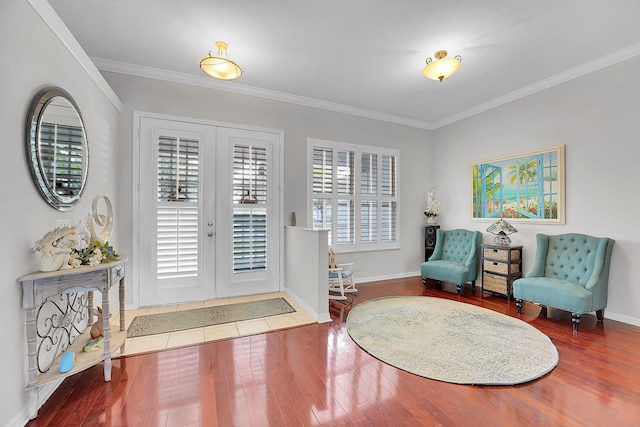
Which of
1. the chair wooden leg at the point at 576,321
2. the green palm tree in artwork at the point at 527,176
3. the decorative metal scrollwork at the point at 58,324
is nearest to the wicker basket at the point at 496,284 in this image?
the chair wooden leg at the point at 576,321

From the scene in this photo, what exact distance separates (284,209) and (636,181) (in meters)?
4.29

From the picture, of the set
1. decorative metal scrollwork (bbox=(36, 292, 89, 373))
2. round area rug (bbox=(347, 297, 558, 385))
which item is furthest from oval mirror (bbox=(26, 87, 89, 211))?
round area rug (bbox=(347, 297, 558, 385))

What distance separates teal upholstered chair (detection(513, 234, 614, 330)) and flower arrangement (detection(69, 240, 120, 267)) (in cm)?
442

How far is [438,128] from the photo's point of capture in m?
5.55

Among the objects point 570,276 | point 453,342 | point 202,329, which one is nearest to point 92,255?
point 202,329

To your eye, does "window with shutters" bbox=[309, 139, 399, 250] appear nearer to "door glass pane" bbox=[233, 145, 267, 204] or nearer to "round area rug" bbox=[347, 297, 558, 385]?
"door glass pane" bbox=[233, 145, 267, 204]

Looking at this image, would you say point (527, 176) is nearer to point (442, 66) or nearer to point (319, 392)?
point (442, 66)

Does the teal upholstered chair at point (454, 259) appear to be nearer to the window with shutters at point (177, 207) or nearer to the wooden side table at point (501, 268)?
the wooden side table at point (501, 268)

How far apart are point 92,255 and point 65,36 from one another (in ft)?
5.63

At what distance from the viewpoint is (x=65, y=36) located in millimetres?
2135

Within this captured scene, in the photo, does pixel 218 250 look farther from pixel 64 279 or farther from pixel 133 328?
pixel 64 279

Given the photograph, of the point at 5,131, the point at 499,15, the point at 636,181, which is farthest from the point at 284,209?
the point at 636,181

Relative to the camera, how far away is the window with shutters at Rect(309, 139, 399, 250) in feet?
15.2

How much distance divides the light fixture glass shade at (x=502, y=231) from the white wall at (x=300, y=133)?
1505 mm
